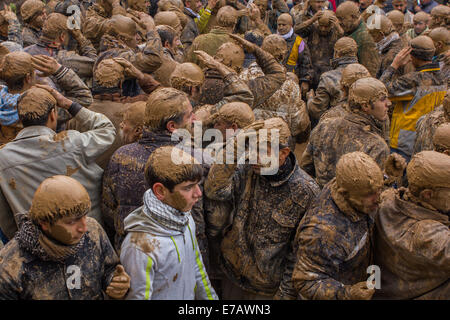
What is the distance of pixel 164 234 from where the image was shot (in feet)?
8.61

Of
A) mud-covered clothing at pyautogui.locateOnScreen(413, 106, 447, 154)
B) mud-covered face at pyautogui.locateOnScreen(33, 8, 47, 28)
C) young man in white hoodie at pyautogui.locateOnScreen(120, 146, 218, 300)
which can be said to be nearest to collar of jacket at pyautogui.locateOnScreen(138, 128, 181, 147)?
young man in white hoodie at pyautogui.locateOnScreen(120, 146, 218, 300)

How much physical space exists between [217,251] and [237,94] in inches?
61.5

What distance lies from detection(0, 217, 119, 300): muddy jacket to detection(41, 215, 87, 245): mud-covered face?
6 centimetres

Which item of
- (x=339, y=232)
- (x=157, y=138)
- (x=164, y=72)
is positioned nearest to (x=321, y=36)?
(x=164, y=72)

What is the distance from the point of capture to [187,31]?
8.19m

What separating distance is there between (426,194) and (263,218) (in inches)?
42.8

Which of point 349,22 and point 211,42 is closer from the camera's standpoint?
point 211,42

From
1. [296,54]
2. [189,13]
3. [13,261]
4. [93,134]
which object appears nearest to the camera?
[13,261]

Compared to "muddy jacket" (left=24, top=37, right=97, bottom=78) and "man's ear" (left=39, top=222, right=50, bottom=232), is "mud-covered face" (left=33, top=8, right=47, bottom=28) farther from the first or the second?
"man's ear" (left=39, top=222, right=50, bottom=232)

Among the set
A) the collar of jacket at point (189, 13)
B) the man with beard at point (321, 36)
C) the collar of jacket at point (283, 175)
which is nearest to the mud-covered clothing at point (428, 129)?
the collar of jacket at point (283, 175)

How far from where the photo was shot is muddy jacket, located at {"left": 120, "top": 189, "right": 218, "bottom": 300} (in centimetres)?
253

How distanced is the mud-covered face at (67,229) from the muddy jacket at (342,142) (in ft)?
8.72

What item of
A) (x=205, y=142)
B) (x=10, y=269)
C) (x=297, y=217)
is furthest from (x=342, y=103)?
(x=10, y=269)

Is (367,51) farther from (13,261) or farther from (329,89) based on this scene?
(13,261)
